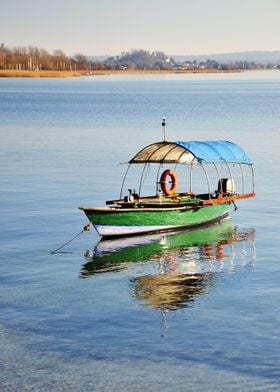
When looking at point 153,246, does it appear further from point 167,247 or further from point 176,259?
point 176,259

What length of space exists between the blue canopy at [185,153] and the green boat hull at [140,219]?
2.79 m

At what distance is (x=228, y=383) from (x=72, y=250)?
1496 cm

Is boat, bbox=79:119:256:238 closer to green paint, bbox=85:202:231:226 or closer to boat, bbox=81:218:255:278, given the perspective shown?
green paint, bbox=85:202:231:226

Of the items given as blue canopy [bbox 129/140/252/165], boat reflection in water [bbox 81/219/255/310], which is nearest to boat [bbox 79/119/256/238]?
blue canopy [bbox 129/140/252/165]

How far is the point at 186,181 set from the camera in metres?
52.3

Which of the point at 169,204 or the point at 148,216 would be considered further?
the point at 169,204

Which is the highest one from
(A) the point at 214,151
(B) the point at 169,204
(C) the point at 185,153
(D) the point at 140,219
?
(A) the point at 214,151

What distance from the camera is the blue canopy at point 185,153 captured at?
1563 inches

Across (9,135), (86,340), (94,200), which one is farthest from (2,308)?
(9,135)

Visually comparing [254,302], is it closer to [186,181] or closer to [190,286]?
[190,286]

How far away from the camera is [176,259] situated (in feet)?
106

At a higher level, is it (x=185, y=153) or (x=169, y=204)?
(x=185, y=153)

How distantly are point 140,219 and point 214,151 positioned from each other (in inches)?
259

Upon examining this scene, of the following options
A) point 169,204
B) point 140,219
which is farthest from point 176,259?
point 169,204
